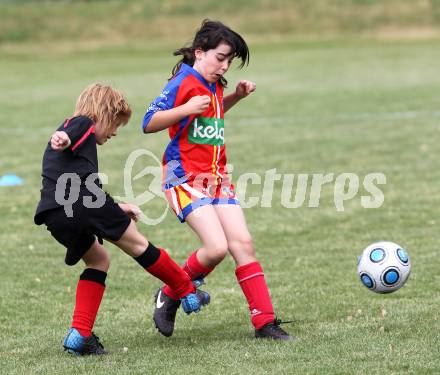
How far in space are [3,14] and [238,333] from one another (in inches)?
1579

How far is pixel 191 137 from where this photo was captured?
6051 millimetres

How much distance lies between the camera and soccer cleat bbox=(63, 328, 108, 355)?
5.52 m

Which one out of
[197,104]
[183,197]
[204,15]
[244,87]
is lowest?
[183,197]

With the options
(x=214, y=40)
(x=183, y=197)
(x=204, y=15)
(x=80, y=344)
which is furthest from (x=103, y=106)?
(x=204, y=15)

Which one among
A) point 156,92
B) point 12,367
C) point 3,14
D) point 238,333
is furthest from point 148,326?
point 3,14

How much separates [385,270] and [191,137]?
1498 mm

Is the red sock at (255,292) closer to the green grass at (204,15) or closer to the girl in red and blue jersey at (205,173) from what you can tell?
the girl in red and blue jersey at (205,173)

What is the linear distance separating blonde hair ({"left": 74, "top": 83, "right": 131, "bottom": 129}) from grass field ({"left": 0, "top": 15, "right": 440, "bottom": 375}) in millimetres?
1375

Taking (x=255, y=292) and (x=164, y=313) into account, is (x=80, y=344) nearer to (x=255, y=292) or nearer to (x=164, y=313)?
(x=164, y=313)

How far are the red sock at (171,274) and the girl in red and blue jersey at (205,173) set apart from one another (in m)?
0.23

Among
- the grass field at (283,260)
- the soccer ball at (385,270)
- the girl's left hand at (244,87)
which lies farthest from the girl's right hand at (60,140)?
the soccer ball at (385,270)

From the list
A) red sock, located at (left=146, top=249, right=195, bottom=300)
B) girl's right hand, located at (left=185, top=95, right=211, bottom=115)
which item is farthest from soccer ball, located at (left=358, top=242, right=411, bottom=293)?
girl's right hand, located at (left=185, top=95, right=211, bottom=115)

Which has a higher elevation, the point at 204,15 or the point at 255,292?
the point at 204,15

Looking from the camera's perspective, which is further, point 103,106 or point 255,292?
point 255,292
